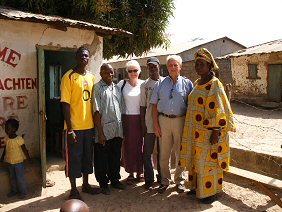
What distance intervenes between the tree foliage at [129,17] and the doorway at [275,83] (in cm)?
691

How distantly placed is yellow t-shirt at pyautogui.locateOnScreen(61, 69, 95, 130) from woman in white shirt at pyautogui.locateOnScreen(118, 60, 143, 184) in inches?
24.0

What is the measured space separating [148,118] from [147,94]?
0.35m

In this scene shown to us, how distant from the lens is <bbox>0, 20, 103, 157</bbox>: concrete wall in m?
4.79

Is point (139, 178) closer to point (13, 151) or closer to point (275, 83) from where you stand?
point (13, 151)

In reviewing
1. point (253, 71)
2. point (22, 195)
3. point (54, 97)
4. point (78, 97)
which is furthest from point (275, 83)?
point (22, 195)

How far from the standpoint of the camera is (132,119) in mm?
4668

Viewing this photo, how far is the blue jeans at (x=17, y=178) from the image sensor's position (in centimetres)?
449

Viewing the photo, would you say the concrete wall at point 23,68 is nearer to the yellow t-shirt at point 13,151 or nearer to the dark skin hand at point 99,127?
the yellow t-shirt at point 13,151

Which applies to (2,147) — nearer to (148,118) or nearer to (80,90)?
(80,90)

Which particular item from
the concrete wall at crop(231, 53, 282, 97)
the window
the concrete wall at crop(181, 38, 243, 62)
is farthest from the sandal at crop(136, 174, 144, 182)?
the concrete wall at crop(181, 38, 243, 62)

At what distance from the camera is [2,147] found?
4.79m

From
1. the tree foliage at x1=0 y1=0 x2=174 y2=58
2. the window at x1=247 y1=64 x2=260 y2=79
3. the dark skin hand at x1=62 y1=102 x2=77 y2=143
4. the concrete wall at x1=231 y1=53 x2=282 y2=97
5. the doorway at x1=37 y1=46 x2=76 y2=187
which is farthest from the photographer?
the window at x1=247 y1=64 x2=260 y2=79

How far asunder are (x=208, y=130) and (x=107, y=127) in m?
1.37

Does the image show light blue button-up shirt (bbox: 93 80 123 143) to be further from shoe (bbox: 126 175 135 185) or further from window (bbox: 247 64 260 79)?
window (bbox: 247 64 260 79)
